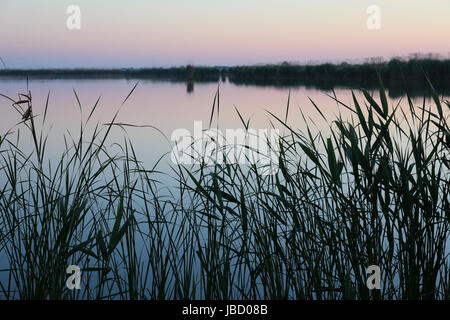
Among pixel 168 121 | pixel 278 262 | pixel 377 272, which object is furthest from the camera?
pixel 168 121

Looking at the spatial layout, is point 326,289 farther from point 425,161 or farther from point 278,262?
point 425,161

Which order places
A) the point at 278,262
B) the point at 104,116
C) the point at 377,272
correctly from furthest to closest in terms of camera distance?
the point at 104,116 → the point at 278,262 → the point at 377,272

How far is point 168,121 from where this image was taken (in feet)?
35.2

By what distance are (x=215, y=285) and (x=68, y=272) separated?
1.78 feet

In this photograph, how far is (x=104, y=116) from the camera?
9797mm

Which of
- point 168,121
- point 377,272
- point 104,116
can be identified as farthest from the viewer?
point 168,121
